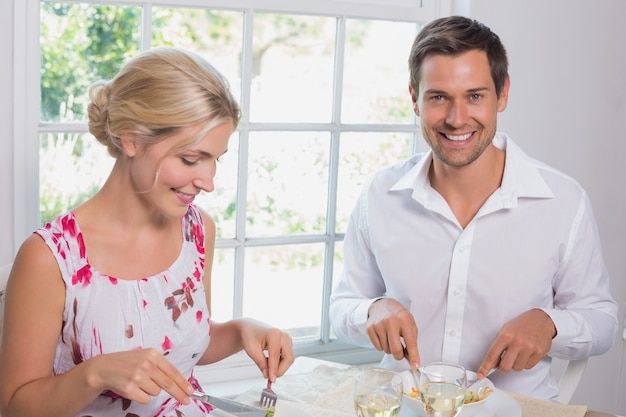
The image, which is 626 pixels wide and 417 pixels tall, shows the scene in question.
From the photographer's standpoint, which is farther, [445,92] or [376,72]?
[376,72]

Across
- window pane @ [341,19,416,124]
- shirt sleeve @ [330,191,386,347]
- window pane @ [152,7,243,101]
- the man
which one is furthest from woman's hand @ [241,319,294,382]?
window pane @ [341,19,416,124]

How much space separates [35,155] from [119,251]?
641 millimetres

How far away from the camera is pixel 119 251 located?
1.76 metres

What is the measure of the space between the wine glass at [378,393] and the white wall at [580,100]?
1.67m

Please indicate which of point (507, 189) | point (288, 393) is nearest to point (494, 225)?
point (507, 189)

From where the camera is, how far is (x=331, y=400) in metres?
1.72

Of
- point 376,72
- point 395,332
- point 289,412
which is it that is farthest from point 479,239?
point 376,72

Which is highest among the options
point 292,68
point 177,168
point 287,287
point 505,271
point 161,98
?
point 292,68

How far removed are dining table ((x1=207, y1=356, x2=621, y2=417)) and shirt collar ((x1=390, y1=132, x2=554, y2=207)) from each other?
52 centimetres

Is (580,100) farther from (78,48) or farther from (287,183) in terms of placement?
(78,48)

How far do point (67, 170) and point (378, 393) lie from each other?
1303 mm

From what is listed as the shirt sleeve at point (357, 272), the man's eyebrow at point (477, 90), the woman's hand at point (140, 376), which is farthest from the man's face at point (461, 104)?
the woman's hand at point (140, 376)

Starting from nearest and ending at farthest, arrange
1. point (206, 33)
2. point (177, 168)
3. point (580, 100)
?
point (177, 168)
point (206, 33)
point (580, 100)

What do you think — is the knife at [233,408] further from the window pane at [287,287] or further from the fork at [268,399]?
the window pane at [287,287]
